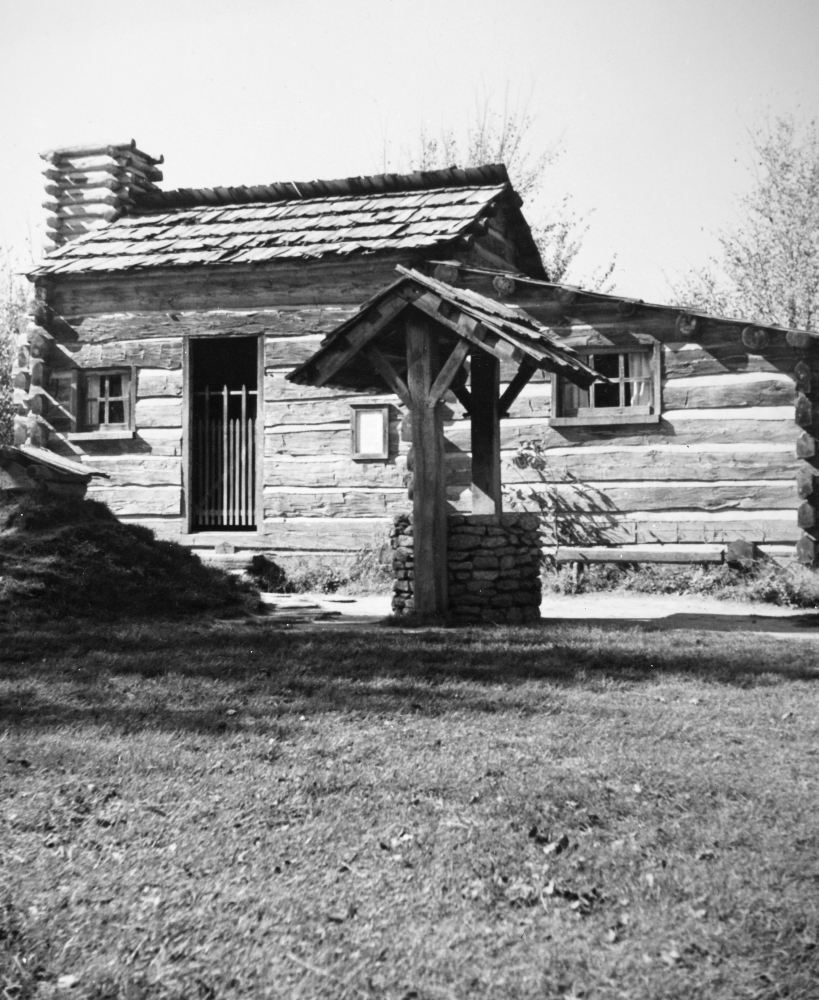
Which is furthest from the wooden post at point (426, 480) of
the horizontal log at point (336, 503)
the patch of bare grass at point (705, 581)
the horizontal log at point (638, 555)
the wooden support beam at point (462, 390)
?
the horizontal log at point (336, 503)

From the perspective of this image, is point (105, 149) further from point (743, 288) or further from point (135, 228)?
point (743, 288)

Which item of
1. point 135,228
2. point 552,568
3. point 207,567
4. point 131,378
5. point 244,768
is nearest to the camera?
point 244,768

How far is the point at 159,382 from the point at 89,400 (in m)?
1.24

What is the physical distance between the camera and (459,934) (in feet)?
11.8

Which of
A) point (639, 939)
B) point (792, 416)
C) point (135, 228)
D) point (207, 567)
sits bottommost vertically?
point (639, 939)

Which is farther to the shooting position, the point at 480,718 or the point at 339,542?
the point at 339,542

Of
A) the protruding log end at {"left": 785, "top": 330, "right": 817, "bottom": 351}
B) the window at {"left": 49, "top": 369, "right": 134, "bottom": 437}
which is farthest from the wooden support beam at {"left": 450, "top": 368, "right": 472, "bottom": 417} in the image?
the window at {"left": 49, "top": 369, "right": 134, "bottom": 437}

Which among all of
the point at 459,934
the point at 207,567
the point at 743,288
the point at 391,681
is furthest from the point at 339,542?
the point at 743,288

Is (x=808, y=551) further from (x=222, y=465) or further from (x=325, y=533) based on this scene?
(x=222, y=465)

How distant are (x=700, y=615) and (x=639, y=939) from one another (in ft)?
26.5

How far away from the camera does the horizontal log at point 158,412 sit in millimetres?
15539

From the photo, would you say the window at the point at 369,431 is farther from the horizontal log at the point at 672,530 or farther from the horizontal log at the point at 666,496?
the horizontal log at the point at 672,530

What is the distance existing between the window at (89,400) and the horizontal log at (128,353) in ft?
0.60

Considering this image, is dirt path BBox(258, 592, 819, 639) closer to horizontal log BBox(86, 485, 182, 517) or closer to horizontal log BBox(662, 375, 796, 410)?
horizontal log BBox(662, 375, 796, 410)
